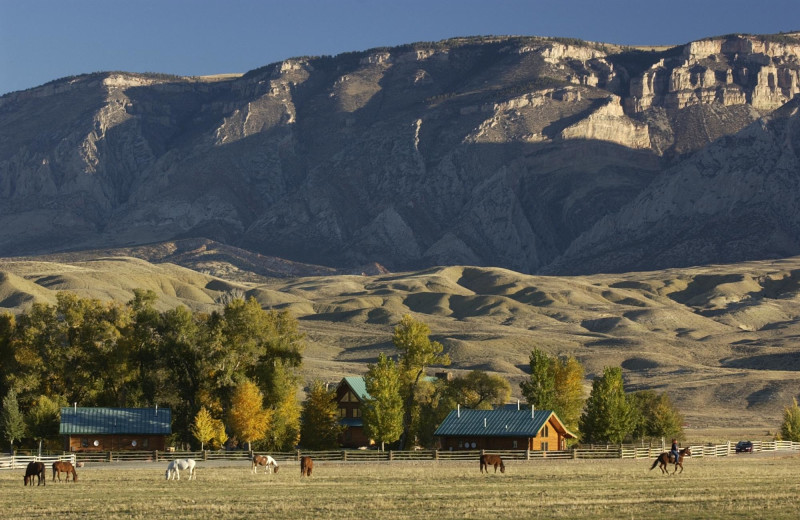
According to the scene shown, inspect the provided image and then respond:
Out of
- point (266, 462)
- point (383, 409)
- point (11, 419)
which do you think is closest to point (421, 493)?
point (266, 462)

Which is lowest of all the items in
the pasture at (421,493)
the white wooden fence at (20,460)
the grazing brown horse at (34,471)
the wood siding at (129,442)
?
the pasture at (421,493)

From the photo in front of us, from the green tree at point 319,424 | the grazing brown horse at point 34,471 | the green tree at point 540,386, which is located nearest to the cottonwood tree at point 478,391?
the green tree at point 540,386

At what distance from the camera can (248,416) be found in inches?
3113

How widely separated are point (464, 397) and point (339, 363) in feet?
324

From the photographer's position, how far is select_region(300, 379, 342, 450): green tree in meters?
85.9

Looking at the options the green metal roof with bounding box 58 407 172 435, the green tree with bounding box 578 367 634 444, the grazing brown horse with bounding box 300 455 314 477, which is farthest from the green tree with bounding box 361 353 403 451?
the grazing brown horse with bounding box 300 455 314 477

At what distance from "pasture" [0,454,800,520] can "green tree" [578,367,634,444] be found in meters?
19.7

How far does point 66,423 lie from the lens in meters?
80.6

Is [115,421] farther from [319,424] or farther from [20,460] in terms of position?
[319,424]

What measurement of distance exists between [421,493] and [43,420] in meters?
40.3

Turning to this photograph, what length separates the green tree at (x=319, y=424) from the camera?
85938 millimetres

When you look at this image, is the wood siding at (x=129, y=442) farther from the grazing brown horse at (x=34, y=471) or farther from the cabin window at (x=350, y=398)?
the grazing brown horse at (x=34, y=471)

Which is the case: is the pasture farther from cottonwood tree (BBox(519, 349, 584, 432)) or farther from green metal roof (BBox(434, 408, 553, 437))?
cottonwood tree (BBox(519, 349, 584, 432))

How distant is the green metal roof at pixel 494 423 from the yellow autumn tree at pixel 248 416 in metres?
10.3
